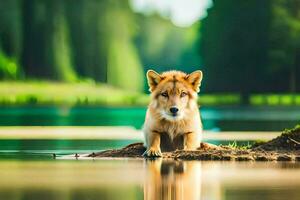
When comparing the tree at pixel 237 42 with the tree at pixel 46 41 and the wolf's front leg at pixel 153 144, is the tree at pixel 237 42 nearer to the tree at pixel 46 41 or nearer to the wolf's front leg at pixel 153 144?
the tree at pixel 46 41

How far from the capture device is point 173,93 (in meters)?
18.7

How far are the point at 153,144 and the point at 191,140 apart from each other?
0.59m

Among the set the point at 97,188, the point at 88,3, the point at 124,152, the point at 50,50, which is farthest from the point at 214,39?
the point at 97,188

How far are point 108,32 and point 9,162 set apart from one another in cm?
9079

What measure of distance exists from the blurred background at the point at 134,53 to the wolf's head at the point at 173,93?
61.6 metres

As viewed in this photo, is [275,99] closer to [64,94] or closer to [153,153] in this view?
[64,94]

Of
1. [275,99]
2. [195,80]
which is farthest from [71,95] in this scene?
[195,80]

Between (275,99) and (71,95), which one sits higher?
(71,95)

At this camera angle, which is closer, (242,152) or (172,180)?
(172,180)

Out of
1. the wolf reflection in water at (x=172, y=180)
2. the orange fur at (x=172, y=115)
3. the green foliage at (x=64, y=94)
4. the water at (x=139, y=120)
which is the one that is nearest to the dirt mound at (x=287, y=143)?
the orange fur at (x=172, y=115)

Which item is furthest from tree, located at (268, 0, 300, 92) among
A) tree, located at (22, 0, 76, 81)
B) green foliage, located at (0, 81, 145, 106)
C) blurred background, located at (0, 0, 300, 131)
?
tree, located at (22, 0, 76, 81)

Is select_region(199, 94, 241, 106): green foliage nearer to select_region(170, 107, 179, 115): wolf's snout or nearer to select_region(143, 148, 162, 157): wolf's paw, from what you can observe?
select_region(170, 107, 179, 115): wolf's snout

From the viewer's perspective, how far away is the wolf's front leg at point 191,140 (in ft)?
61.3

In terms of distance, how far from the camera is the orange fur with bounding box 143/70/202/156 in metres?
18.5
